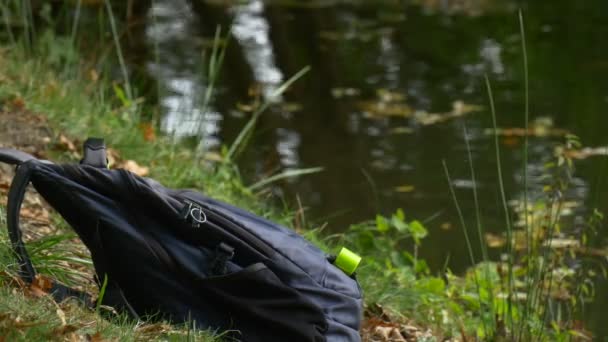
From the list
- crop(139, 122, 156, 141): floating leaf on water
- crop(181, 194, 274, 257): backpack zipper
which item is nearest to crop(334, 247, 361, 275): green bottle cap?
crop(181, 194, 274, 257): backpack zipper

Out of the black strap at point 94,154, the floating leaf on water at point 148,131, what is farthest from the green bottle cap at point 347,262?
the floating leaf on water at point 148,131

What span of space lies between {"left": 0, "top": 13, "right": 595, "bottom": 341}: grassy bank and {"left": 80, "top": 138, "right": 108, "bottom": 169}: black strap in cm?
35

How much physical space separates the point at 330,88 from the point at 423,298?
3.35 metres

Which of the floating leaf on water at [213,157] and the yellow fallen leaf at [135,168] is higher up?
the yellow fallen leaf at [135,168]

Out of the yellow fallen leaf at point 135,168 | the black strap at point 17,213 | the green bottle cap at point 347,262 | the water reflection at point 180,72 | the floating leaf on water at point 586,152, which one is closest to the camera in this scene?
the black strap at point 17,213

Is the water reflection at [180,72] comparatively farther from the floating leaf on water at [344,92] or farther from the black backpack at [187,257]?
the black backpack at [187,257]

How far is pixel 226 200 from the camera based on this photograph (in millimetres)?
4484

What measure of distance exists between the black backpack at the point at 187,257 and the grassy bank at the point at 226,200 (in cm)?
10

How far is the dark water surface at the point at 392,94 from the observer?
213 inches

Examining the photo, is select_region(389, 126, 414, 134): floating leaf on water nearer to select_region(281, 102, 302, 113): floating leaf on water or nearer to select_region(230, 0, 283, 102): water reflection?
select_region(281, 102, 302, 113): floating leaf on water

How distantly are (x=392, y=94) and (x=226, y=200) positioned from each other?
267 centimetres

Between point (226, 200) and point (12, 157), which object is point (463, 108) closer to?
point (226, 200)

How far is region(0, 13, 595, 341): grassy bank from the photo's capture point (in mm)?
Answer: 2691

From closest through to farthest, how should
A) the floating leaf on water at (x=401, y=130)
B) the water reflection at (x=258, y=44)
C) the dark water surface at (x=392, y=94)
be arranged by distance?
the dark water surface at (x=392, y=94), the floating leaf on water at (x=401, y=130), the water reflection at (x=258, y=44)
